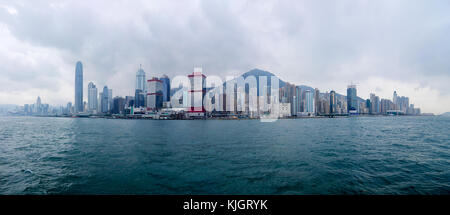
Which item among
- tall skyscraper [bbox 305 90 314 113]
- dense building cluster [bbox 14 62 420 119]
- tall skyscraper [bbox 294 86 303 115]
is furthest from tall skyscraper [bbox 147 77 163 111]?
tall skyscraper [bbox 305 90 314 113]

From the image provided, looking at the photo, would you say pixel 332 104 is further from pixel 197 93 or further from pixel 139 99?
pixel 139 99

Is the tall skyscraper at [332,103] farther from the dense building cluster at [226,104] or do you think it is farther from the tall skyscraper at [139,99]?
the tall skyscraper at [139,99]

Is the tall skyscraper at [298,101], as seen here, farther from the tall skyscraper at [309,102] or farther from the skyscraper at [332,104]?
the skyscraper at [332,104]

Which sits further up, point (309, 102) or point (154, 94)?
point (154, 94)

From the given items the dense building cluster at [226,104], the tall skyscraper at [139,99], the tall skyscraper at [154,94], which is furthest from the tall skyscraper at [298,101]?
the tall skyscraper at [139,99]

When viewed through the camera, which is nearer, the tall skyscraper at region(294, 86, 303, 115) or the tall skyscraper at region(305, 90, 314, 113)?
Result: the tall skyscraper at region(294, 86, 303, 115)

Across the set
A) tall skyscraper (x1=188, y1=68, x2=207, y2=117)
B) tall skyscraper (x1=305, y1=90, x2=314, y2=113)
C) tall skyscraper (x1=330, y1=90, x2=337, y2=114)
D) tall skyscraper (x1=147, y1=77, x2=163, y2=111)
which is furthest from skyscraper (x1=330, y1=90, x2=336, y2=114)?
tall skyscraper (x1=147, y1=77, x2=163, y2=111)

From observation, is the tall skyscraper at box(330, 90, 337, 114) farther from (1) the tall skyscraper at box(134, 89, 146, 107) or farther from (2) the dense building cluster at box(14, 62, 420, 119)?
(1) the tall skyscraper at box(134, 89, 146, 107)

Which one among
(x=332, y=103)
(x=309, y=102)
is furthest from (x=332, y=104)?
(x=309, y=102)

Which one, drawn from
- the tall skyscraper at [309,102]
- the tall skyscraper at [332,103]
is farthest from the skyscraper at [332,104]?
the tall skyscraper at [309,102]

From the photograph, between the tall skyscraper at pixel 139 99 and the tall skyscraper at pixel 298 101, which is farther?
the tall skyscraper at pixel 139 99

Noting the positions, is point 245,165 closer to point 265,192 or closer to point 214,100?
point 265,192

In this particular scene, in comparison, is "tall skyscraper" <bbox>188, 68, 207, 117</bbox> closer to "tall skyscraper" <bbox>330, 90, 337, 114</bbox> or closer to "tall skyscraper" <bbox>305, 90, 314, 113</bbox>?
"tall skyscraper" <bbox>305, 90, 314, 113</bbox>
